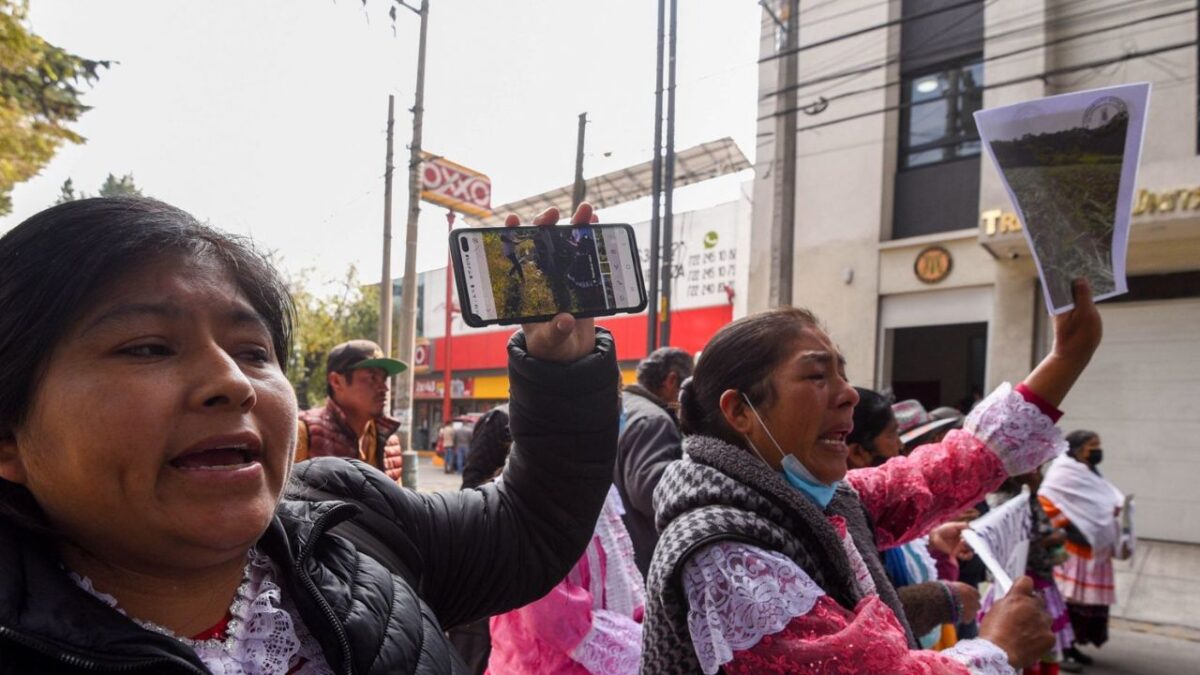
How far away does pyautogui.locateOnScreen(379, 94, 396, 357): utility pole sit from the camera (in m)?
12.2

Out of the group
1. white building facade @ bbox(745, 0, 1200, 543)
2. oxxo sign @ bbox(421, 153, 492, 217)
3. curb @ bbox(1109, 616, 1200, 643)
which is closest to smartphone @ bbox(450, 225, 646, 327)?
curb @ bbox(1109, 616, 1200, 643)

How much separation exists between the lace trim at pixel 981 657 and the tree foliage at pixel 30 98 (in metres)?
5.72

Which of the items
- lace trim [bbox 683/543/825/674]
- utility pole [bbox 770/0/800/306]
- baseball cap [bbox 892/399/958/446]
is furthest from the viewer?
utility pole [bbox 770/0/800/306]

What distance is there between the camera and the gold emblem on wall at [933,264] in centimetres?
1105

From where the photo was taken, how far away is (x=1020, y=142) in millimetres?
1875

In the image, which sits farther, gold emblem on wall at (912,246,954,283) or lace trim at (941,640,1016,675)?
gold emblem on wall at (912,246,954,283)

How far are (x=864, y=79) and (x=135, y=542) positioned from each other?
41.2 ft

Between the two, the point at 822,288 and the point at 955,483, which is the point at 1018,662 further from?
the point at 822,288

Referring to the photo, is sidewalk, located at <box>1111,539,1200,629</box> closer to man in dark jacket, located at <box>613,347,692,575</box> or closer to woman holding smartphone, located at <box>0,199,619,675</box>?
man in dark jacket, located at <box>613,347,692,575</box>

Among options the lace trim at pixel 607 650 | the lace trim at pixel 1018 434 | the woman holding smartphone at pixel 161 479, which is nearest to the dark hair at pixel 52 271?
the woman holding smartphone at pixel 161 479

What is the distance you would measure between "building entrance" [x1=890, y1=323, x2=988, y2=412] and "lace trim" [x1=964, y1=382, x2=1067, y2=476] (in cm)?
1070

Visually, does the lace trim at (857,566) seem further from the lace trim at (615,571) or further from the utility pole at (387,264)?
the utility pole at (387,264)

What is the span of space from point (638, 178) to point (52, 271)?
24.6 metres

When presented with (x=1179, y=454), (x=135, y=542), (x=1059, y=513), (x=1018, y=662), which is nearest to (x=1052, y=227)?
(x=1018, y=662)
